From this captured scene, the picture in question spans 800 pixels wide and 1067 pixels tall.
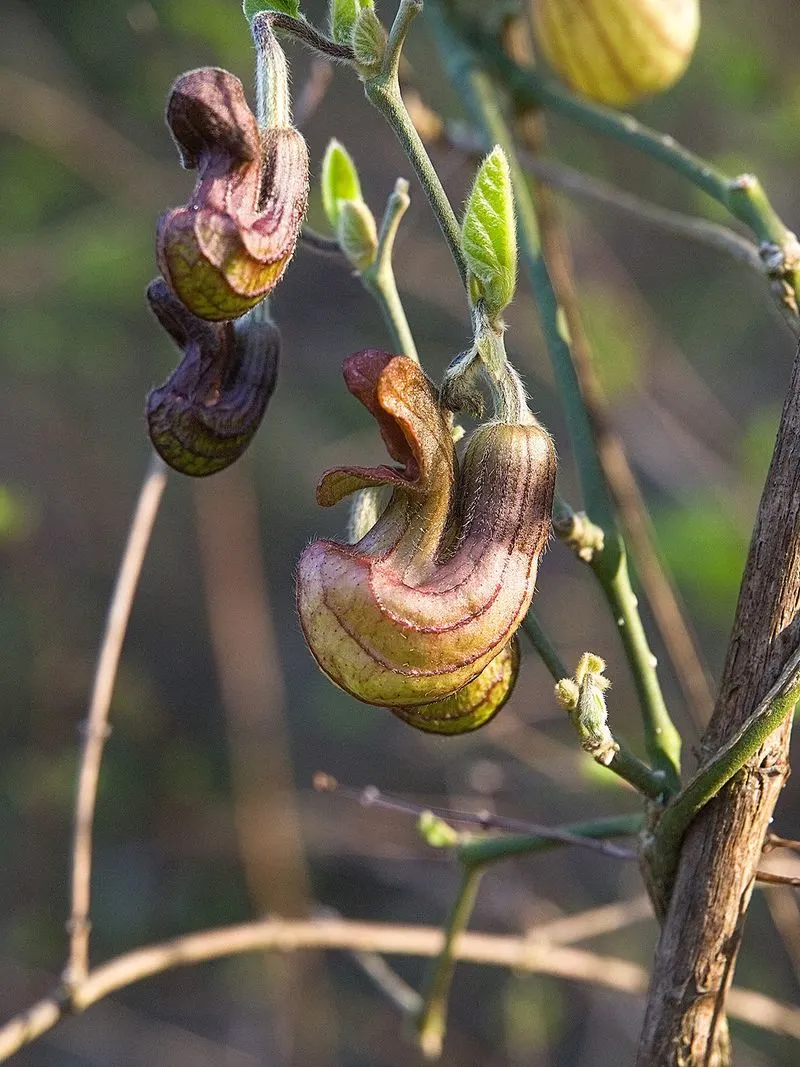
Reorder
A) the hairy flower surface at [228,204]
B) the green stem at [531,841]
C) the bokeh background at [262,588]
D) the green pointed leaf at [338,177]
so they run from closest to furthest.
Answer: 1. the hairy flower surface at [228,204]
2. the green stem at [531,841]
3. the green pointed leaf at [338,177]
4. the bokeh background at [262,588]

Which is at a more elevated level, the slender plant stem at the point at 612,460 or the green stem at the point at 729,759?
the slender plant stem at the point at 612,460

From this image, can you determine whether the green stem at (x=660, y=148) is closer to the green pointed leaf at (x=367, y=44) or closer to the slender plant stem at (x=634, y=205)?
the slender plant stem at (x=634, y=205)

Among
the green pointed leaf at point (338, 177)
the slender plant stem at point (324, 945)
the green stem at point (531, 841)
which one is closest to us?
the green stem at point (531, 841)

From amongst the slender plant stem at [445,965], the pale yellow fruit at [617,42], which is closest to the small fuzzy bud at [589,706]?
the slender plant stem at [445,965]

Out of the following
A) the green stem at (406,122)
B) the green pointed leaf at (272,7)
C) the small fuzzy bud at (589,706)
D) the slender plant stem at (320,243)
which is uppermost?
the green pointed leaf at (272,7)

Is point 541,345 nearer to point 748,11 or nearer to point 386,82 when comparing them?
point 748,11

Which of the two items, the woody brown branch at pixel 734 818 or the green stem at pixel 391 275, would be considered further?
the green stem at pixel 391 275

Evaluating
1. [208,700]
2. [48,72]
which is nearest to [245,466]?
[208,700]

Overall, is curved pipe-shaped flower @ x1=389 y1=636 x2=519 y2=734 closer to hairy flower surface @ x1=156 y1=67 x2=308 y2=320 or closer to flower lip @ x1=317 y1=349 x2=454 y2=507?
flower lip @ x1=317 y1=349 x2=454 y2=507
